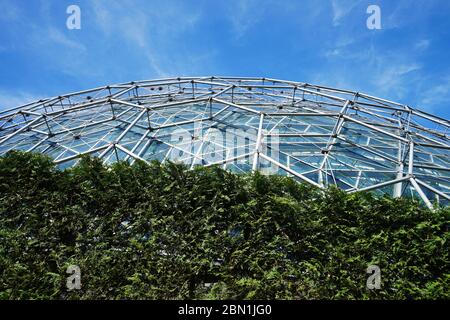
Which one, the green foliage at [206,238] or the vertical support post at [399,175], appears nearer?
the green foliage at [206,238]

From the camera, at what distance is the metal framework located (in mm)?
14703

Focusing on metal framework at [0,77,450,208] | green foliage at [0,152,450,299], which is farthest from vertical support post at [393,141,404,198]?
green foliage at [0,152,450,299]

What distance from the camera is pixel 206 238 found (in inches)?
378

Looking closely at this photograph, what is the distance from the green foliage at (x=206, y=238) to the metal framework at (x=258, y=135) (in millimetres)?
2097

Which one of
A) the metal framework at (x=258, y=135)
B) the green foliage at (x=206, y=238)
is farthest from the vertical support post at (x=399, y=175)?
the green foliage at (x=206, y=238)

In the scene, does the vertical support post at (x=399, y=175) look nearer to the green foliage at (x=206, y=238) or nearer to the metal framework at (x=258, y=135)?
the metal framework at (x=258, y=135)

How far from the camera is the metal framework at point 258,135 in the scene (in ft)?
48.2

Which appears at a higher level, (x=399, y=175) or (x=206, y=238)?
(x=399, y=175)

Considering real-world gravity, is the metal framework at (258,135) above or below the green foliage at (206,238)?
above

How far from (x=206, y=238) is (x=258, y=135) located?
7.30m

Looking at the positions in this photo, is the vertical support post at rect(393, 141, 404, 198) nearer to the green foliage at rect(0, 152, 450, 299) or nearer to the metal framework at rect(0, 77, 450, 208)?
the metal framework at rect(0, 77, 450, 208)

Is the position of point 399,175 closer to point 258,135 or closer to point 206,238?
point 258,135

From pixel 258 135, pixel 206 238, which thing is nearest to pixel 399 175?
pixel 258 135

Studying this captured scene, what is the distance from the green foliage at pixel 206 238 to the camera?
9008 mm
